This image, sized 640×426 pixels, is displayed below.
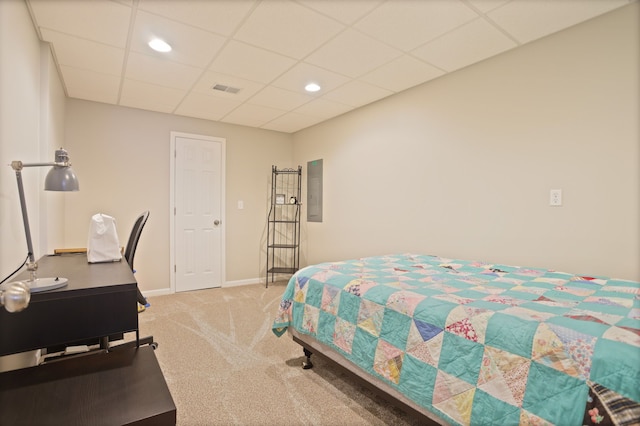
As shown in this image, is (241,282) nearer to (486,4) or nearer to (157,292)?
(157,292)

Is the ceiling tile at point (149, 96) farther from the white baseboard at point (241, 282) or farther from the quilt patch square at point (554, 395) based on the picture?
the quilt patch square at point (554, 395)

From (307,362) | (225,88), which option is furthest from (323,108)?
(307,362)

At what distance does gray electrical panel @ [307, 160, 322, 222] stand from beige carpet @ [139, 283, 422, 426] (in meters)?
1.71

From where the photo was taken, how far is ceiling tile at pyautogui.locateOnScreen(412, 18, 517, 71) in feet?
7.47

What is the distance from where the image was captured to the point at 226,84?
Result: 10.7ft

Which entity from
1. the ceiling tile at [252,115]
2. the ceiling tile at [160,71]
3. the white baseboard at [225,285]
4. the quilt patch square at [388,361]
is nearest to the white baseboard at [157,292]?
the white baseboard at [225,285]

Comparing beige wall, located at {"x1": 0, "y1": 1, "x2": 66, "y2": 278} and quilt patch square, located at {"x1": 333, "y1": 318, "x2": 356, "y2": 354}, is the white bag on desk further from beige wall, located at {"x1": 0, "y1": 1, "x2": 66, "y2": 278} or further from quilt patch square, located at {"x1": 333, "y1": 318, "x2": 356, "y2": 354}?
quilt patch square, located at {"x1": 333, "y1": 318, "x2": 356, "y2": 354}

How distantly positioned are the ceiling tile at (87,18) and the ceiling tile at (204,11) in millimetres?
203

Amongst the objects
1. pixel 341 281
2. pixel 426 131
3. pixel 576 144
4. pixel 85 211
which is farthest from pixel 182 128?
pixel 576 144

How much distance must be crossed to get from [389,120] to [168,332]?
3026 millimetres

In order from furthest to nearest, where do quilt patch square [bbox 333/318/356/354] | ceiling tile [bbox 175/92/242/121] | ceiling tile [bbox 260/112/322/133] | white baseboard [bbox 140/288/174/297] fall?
1. ceiling tile [bbox 260/112/322/133]
2. white baseboard [bbox 140/288/174/297]
3. ceiling tile [bbox 175/92/242/121]
4. quilt patch square [bbox 333/318/356/354]

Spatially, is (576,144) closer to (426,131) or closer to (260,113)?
(426,131)

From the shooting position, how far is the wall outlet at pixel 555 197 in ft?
7.52

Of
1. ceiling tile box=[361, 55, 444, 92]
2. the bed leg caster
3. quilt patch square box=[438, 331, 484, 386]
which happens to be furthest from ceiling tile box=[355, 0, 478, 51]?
the bed leg caster
